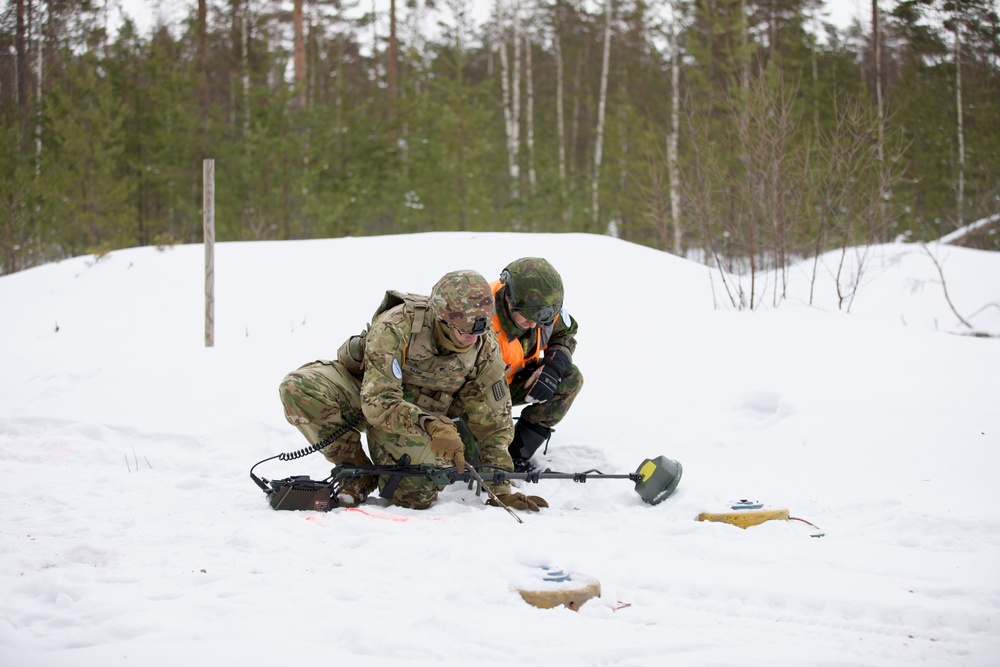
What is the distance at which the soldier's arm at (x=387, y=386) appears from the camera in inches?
143

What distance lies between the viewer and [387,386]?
3648mm

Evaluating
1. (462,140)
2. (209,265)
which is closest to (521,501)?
(209,265)

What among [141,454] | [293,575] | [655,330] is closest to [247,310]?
[141,454]

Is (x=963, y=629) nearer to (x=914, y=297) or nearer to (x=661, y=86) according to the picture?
(x=914, y=297)

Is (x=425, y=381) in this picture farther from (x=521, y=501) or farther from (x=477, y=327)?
(x=521, y=501)

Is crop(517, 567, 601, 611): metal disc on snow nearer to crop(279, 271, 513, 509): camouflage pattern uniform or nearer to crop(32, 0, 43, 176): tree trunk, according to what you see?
crop(279, 271, 513, 509): camouflage pattern uniform

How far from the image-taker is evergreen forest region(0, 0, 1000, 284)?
30.9ft

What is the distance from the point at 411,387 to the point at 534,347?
84 centimetres

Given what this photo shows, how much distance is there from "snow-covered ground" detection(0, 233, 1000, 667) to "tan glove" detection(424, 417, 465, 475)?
0.86ft

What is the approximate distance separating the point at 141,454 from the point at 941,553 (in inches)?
159

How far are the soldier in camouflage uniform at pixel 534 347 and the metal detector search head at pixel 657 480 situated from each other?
77cm

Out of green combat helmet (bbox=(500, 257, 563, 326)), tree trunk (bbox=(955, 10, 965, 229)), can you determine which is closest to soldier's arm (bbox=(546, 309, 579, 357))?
green combat helmet (bbox=(500, 257, 563, 326))

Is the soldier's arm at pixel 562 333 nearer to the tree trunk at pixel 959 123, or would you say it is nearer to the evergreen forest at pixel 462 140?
the evergreen forest at pixel 462 140

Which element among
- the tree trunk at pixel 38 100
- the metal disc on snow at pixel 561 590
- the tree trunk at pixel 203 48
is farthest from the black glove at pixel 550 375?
the tree trunk at pixel 203 48
